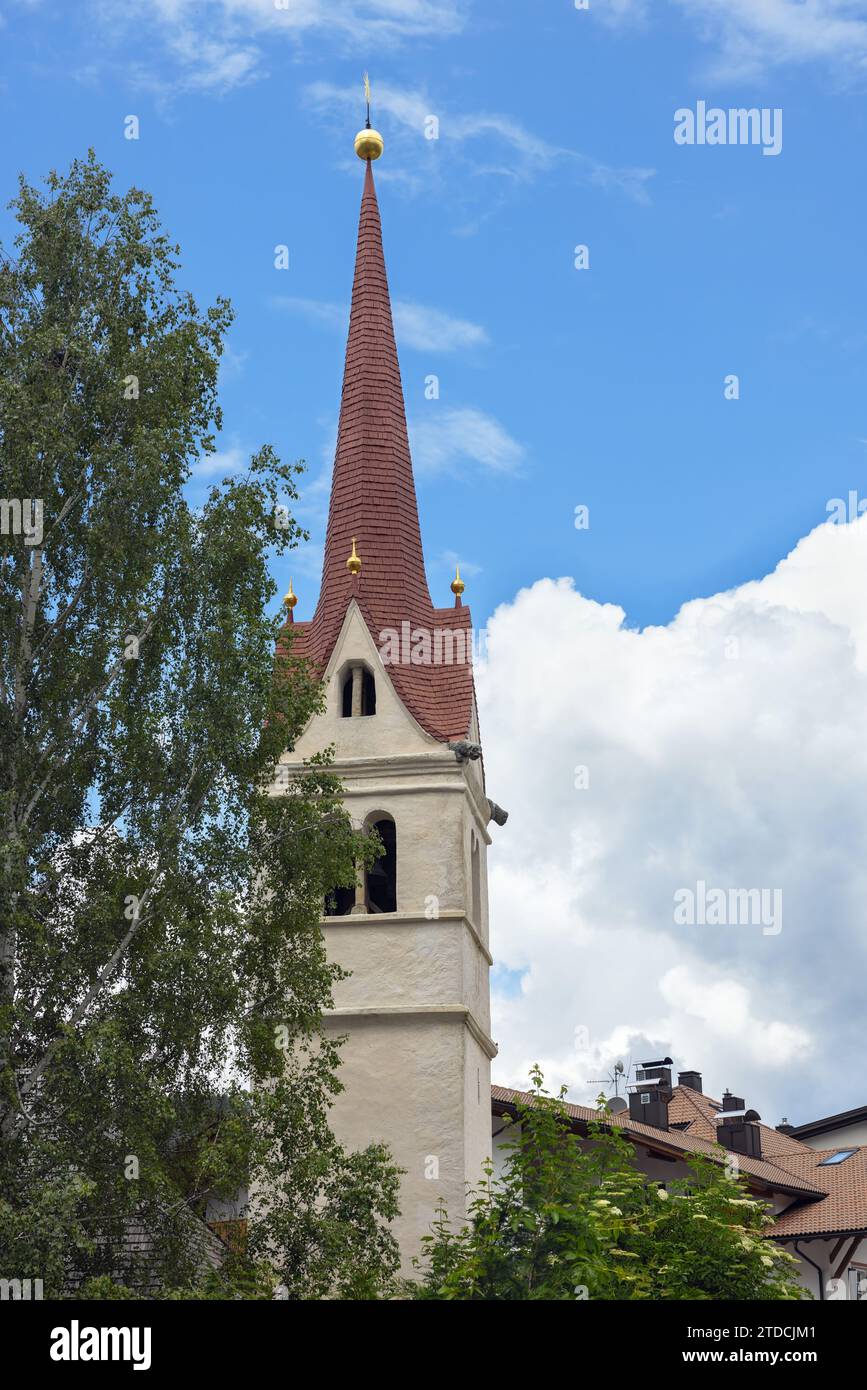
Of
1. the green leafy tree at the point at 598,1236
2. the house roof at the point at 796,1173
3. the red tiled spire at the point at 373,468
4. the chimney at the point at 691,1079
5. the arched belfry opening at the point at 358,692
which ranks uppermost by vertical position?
the red tiled spire at the point at 373,468

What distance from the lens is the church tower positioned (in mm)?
32906

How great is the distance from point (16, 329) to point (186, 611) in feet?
13.8

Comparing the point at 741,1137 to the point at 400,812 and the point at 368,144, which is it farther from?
the point at 368,144

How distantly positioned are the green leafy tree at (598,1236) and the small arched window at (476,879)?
13.2 m

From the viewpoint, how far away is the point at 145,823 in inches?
886

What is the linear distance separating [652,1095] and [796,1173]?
5373 mm

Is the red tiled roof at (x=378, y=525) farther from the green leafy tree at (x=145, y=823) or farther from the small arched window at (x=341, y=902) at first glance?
the green leafy tree at (x=145, y=823)

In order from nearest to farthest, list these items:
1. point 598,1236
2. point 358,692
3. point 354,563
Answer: point 598,1236
point 358,692
point 354,563

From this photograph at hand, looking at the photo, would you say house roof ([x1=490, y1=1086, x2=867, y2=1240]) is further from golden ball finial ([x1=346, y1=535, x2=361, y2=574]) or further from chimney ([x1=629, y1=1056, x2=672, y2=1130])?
golden ball finial ([x1=346, y1=535, x2=361, y2=574])

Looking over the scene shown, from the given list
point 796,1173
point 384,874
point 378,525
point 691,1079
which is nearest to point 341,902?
point 384,874

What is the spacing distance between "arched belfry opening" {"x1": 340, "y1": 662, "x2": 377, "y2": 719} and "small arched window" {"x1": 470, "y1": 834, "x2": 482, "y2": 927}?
10.7 ft

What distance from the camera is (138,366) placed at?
79.0 feet

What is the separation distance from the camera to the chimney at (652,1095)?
48.0m

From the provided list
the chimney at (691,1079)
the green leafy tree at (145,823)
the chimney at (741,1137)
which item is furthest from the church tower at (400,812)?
the chimney at (691,1079)
